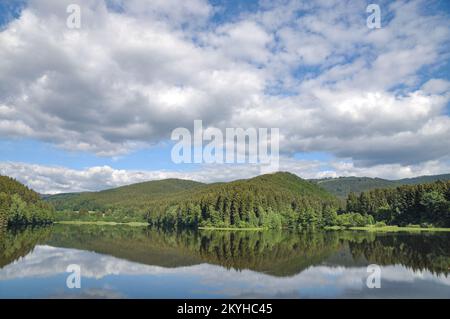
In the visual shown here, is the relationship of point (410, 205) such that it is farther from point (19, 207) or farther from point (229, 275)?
point (19, 207)

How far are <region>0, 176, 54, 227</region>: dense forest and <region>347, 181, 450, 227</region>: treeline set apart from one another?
123 meters

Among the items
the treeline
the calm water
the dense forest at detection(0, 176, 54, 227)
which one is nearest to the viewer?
the calm water

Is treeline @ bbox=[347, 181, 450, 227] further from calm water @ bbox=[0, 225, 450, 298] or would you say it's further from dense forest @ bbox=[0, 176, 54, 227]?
dense forest @ bbox=[0, 176, 54, 227]

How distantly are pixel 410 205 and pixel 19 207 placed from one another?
13899 centimetres

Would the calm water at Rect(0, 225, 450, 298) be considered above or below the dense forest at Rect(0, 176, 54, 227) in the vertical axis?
below

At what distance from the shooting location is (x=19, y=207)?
14238 centimetres

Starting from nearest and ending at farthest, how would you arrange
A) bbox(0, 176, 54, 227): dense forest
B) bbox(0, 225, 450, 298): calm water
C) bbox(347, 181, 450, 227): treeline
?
bbox(0, 225, 450, 298): calm water
bbox(347, 181, 450, 227): treeline
bbox(0, 176, 54, 227): dense forest

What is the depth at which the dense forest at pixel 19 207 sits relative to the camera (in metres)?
129

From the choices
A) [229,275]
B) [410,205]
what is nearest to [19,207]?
[229,275]

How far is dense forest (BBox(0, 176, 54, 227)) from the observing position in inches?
5069

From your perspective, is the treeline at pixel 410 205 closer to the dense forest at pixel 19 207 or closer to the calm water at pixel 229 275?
the calm water at pixel 229 275

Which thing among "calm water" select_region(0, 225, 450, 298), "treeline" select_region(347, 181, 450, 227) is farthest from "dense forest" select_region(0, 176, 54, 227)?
"treeline" select_region(347, 181, 450, 227)

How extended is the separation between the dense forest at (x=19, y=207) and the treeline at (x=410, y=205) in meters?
123
